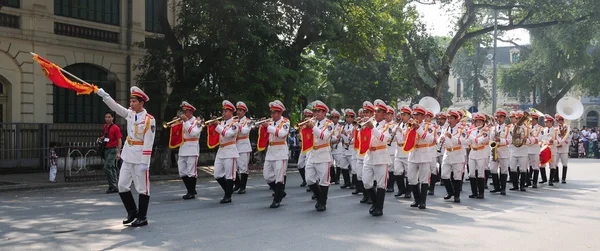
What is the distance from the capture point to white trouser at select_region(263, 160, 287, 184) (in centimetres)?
1245

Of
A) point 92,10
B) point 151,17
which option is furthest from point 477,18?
point 92,10

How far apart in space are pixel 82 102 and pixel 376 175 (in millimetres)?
15969

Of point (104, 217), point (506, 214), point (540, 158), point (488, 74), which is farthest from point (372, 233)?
point (488, 74)

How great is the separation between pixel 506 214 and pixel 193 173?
6396 mm

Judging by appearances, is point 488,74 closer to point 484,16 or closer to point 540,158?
point 484,16

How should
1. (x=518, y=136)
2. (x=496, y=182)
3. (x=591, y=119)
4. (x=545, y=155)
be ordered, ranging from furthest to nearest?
(x=591, y=119) < (x=545, y=155) < (x=518, y=136) < (x=496, y=182)

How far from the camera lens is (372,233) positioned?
925cm

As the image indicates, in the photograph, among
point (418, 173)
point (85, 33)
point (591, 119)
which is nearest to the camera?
point (418, 173)

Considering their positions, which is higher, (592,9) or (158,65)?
(592,9)

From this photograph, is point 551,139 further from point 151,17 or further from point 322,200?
point 151,17

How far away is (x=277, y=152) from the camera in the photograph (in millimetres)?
12836

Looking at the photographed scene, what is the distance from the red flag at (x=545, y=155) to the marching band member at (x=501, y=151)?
285 cm

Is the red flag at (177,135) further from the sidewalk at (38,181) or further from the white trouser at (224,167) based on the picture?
the sidewalk at (38,181)

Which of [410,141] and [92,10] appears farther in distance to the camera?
[92,10]
